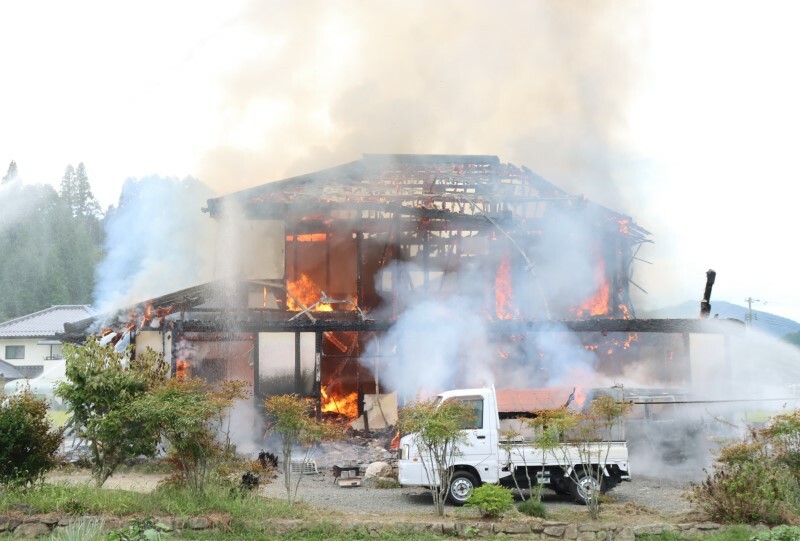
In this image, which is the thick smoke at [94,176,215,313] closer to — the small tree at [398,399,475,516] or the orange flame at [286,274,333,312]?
the orange flame at [286,274,333,312]

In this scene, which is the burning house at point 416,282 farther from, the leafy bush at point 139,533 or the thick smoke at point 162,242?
the leafy bush at point 139,533

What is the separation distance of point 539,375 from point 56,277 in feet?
154

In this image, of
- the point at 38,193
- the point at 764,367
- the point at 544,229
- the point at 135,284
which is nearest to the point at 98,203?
the point at 38,193

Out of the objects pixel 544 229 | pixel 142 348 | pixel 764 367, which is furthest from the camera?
pixel 544 229

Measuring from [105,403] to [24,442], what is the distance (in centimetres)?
136

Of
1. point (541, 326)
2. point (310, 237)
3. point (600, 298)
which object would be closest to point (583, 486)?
point (541, 326)

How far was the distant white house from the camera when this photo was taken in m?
47.9

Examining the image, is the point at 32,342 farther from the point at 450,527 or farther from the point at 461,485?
the point at 450,527

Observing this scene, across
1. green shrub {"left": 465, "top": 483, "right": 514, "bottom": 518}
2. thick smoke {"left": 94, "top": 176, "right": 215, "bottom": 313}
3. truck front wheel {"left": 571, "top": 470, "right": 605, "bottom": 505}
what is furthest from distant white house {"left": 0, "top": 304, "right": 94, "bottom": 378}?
green shrub {"left": 465, "top": 483, "right": 514, "bottom": 518}

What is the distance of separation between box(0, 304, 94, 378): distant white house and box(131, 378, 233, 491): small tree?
130ft

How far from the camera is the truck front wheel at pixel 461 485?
13516mm

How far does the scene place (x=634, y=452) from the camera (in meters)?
16.9

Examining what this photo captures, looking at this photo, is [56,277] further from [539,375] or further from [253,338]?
[539,375]

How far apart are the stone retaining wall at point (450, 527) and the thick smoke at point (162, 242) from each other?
67.4 ft
